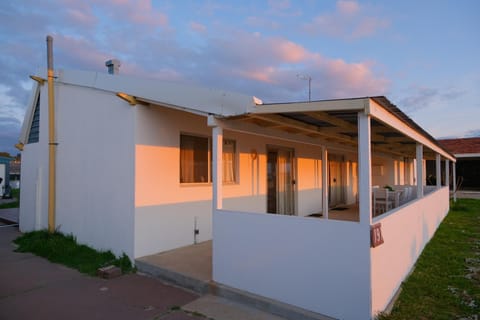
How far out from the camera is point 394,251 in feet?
14.0

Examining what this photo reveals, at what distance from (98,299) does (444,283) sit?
523 centimetres

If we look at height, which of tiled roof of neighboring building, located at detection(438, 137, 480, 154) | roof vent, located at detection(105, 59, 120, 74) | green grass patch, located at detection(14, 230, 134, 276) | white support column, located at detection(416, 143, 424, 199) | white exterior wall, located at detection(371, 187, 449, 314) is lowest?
green grass patch, located at detection(14, 230, 134, 276)

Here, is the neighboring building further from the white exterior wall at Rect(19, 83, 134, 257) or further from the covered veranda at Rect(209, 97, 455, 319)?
the white exterior wall at Rect(19, 83, 134, 257)

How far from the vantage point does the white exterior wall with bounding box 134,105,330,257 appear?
19.0ft

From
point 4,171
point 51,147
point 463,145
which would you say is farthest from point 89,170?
point 463,145

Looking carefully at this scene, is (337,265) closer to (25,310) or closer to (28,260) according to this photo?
(25,310)

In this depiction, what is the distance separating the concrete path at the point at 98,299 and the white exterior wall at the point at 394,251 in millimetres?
1291

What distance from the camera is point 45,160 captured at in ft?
26.5

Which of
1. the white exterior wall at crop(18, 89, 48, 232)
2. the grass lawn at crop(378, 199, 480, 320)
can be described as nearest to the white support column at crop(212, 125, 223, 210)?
the grass lawn at crop(378, 199, 480, 320)

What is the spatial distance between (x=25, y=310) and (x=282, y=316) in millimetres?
3319

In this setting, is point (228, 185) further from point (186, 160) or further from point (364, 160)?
point (364, 160)

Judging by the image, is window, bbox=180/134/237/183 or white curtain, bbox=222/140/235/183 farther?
white curtain, bbox=222/140/235/183

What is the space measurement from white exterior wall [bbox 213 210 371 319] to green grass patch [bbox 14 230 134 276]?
2.31m

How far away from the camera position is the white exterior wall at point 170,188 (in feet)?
19.0
